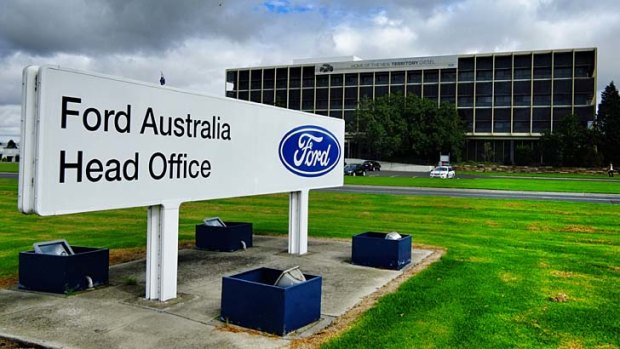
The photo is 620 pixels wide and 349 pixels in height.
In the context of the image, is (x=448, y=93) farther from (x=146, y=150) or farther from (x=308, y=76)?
(x=146, y=150)

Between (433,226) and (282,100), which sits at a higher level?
(282,100)

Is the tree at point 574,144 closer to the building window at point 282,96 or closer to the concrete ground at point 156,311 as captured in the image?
the building window at point 282,96

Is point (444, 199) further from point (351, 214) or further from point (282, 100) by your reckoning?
point (282, 100)

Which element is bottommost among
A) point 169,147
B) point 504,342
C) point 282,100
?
point 504,342

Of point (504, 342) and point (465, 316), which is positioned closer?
point (504, 342)

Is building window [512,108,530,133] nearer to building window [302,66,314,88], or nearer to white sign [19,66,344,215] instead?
building window [302,66,314,88]

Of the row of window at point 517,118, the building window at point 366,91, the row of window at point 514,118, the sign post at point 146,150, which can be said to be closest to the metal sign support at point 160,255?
the sign post at point 146,150

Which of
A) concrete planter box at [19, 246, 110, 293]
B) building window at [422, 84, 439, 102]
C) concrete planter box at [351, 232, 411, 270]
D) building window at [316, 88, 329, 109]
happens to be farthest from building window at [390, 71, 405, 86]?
concrete planter box at [19, 246, 110, 293]

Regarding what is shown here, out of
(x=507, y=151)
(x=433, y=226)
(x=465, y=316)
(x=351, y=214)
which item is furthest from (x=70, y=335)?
(x=507, y=151)

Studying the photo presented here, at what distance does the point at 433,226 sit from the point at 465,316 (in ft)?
35.3

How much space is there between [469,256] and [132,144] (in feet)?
28.2

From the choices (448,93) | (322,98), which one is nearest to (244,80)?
(322,98)

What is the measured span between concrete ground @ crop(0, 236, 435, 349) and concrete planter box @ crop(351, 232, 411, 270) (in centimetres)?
24

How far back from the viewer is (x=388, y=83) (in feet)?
332
